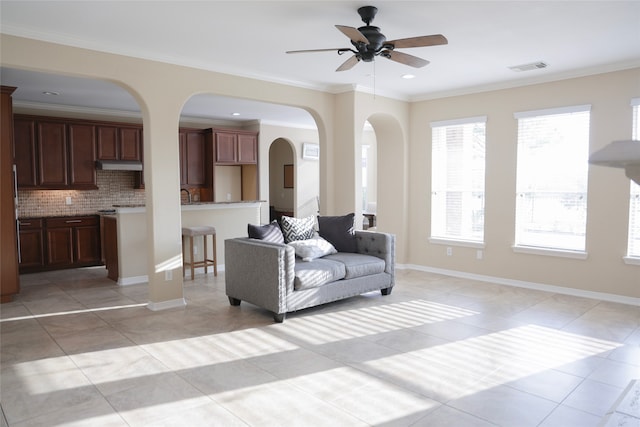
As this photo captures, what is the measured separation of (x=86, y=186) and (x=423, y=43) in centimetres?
619

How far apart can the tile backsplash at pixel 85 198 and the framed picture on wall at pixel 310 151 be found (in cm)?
360

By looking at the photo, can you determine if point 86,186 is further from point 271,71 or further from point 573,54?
point 573,54

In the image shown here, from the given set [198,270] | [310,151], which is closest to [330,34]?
[198,270]

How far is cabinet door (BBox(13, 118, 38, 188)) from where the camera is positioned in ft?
22.1

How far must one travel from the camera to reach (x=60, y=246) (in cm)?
715

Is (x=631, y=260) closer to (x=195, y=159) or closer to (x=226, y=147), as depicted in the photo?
(x=226, y=147)

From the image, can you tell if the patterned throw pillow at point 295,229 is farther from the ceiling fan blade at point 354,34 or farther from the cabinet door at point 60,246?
the cabinet door at point 60,246

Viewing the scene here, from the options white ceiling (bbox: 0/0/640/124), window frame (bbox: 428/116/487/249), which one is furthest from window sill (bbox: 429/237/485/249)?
white ceiling (bbox: 0/0/640/124)

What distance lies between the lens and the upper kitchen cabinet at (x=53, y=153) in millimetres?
6816

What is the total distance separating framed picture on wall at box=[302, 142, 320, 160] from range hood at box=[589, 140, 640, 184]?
30.4 ft

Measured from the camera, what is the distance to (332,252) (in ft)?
17.1

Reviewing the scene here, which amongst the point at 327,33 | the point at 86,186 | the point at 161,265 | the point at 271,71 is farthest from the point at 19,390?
the point at 86,186

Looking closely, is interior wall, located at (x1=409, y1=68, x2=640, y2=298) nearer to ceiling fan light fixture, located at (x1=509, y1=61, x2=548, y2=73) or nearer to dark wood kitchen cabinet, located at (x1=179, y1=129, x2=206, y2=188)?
ceiling fan light fixture, located at (x1=509, y1=61, x2=548, y2=73)

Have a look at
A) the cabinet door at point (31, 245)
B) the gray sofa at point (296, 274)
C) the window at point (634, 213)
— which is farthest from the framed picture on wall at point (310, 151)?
the window at point (634, 213)
